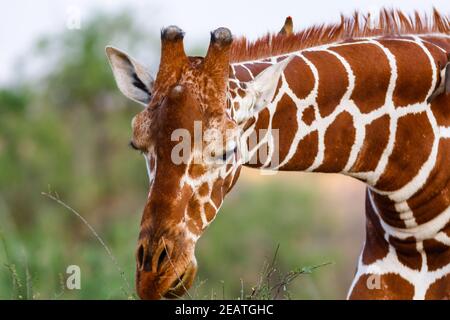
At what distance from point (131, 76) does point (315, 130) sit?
121 centimetres

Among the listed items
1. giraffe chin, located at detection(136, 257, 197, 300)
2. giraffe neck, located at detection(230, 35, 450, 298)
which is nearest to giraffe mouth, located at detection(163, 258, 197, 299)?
giraffe chin, located at detection(136, 257, 197, 300)

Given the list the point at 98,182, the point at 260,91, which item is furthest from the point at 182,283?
the point at 98,182

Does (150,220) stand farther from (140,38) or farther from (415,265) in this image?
(140,38)

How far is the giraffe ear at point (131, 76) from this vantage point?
6.42 meters

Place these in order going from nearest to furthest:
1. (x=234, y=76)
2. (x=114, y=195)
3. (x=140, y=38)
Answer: (x=234, y=76) → (x=114, y=195) → (x=140, y=38)

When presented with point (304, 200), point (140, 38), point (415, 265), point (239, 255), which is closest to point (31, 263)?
point (415, 265)

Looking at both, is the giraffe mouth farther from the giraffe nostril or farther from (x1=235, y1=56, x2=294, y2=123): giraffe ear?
(x1=235, y1=56, x2=294, y2=123): giraffe ear

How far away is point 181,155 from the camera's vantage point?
19.0 feet

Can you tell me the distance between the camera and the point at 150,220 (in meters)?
5.66

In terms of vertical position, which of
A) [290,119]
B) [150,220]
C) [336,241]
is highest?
[290,119]

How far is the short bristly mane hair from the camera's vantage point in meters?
6.61

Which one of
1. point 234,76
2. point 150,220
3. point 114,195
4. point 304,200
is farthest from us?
point 114,195

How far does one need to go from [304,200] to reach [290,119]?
92.9 ft

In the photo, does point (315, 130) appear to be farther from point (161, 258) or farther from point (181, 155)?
point (161, 258)
